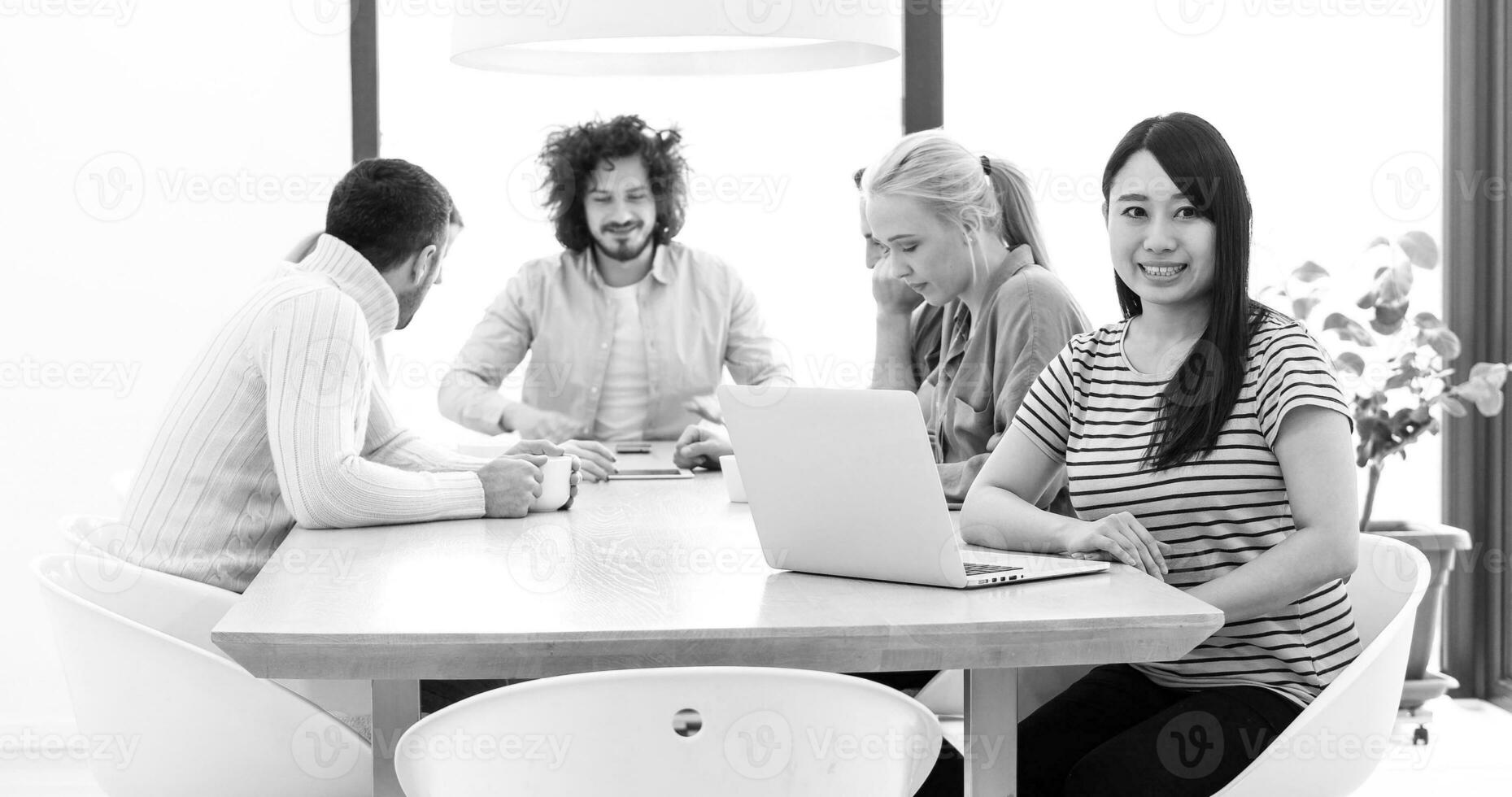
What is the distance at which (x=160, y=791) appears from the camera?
177cm

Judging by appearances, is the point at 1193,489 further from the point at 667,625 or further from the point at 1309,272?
the point at 1309,272

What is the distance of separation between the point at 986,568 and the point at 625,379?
2.26 m

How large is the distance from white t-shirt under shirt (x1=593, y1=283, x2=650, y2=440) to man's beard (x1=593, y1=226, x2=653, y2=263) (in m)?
0.10

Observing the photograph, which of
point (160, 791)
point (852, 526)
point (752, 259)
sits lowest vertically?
point (160, 791)

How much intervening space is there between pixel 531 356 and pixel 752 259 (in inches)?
29.5

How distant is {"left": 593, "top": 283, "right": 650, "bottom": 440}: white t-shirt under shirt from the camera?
3.80m

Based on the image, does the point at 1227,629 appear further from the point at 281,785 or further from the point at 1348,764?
the point at 281,785

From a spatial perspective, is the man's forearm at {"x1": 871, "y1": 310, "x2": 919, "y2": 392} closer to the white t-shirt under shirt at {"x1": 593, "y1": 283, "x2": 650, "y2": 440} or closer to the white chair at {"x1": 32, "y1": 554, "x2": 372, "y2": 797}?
the white t-shirt under shirt at {"x1": 593, "y1": 283, "x2": 650, "y2": 440}

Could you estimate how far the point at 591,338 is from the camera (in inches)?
149

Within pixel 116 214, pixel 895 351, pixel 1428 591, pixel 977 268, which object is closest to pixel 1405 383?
pixel 1428 591

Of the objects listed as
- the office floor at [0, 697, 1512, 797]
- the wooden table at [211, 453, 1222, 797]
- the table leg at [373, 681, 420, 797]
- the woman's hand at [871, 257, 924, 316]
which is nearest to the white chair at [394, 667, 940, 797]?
the wooden table at [211, 453, 1222, 797]

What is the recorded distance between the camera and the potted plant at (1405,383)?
361 centimetres

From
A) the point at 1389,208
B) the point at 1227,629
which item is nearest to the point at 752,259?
the point at 1389,208

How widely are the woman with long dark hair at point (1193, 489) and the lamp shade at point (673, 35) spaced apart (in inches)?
20.9
